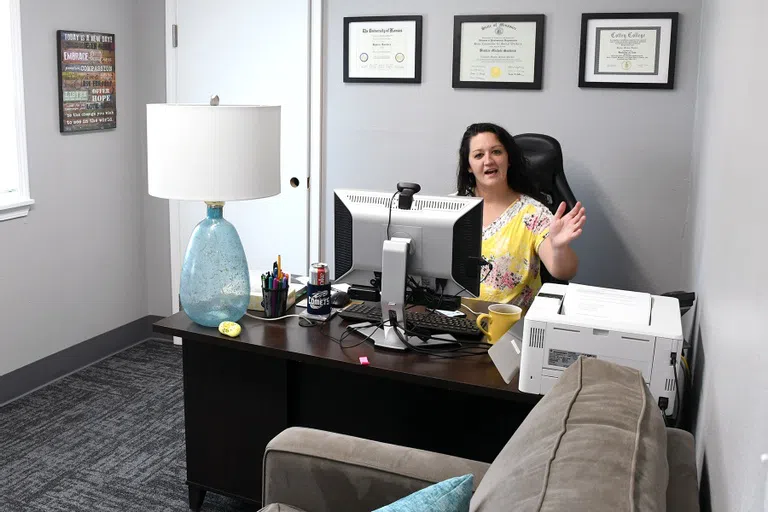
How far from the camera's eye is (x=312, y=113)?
3.88 metres

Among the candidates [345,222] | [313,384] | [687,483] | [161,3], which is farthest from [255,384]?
[161,3]

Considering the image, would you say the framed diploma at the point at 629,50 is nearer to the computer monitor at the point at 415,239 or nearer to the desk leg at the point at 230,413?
the computer monitor at the point at 415,239

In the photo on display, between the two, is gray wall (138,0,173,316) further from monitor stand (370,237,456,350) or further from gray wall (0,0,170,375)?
monitor stand (370,237,456,350)

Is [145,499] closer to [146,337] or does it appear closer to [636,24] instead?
[146,337]

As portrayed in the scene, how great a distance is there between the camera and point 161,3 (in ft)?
13.3

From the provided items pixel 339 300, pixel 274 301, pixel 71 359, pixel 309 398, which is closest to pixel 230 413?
pixel 309 398

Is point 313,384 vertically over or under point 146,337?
over

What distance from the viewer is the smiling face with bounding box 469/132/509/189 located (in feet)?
9.46

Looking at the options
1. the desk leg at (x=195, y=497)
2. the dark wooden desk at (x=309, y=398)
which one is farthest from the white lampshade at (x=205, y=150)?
the desk leg at (x=195, y=497)

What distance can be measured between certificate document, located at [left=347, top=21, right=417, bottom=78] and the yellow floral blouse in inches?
46.6

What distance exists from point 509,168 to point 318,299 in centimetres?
95

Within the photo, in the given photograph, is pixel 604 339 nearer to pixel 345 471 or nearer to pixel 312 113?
pixel 345 471

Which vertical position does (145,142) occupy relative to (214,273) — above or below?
above

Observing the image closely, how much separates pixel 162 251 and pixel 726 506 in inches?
142
